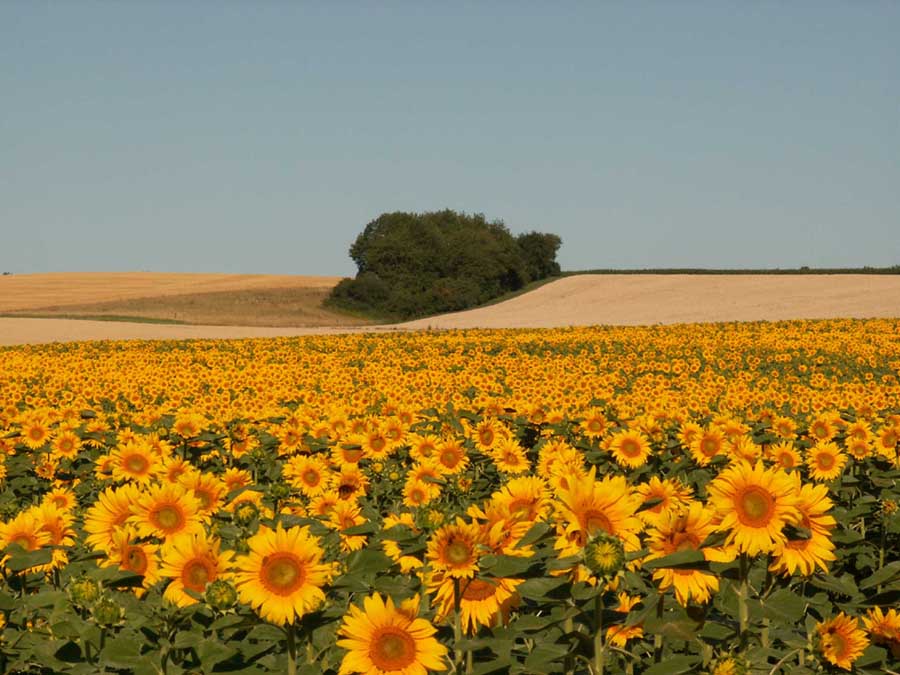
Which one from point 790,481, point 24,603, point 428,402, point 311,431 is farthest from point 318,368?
point 790,481

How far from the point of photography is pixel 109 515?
14.4ft

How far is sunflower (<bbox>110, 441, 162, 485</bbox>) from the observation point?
19.5 ft

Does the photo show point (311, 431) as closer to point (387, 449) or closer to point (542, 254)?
point (387, 449)

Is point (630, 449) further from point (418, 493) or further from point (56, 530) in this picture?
point (56, 530)

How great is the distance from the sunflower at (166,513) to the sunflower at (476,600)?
1.32m

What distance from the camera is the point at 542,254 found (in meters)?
105

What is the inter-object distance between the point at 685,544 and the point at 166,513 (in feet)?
7.21

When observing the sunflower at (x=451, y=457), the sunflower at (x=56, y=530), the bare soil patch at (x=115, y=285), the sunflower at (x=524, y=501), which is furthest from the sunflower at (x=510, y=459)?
the bare soil patch at (x=115, y=285)

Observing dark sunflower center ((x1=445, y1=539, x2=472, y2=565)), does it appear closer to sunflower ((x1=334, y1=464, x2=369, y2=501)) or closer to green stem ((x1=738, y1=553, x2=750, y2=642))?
green stem ((x1=738, y1=553, x2=750, y2=642))

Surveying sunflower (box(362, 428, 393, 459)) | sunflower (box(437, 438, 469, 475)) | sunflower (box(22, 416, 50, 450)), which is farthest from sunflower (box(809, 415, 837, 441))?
sunflower (box(22, 416, 50, 450))

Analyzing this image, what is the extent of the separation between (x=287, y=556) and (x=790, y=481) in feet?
5.51

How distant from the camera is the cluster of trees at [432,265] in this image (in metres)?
91.7

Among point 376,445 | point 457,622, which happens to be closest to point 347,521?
point 457,622

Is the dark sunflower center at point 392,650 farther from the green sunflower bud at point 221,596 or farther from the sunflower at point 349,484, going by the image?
the sunflower at point 349,484
